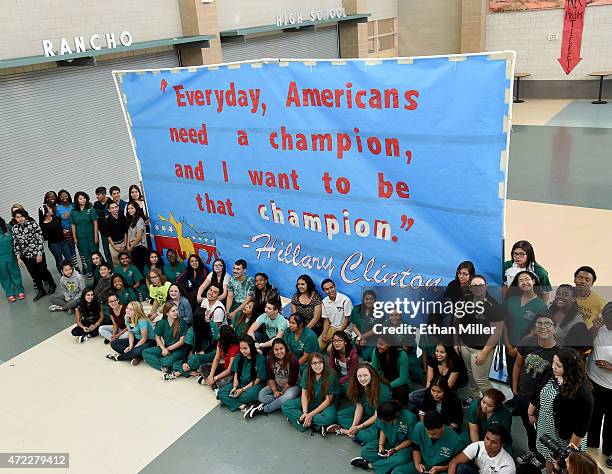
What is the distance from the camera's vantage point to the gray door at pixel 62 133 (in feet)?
33.1

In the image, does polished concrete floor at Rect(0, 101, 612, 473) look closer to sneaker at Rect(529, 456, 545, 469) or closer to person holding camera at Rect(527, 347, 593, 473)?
sneaker at Rect(529, 456, 545, 469)

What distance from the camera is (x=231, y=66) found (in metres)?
5.57

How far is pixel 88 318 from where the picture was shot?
23.1 feet

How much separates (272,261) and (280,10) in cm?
1126

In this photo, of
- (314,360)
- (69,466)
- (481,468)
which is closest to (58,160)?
(69,466)

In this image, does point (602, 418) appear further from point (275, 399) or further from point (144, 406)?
point (144, 406)

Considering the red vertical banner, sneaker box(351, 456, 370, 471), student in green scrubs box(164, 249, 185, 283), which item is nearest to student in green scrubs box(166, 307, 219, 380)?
student in green scrubs box(164, 249, 185, 283)

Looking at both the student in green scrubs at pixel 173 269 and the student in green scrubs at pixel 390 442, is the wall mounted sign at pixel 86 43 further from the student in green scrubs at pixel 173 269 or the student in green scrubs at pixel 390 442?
the student in green scrubs at pixel 390 442

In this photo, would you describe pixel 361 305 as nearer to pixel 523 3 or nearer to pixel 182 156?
pixel 182 156

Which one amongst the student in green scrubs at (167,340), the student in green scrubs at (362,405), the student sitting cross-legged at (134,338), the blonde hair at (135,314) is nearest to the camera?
the student in green scrubs at (362,405)

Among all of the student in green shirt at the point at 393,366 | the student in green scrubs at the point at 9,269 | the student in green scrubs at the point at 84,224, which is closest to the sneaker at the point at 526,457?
the student in green shirt at the point at 393,366

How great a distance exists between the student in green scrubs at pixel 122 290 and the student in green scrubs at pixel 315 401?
2824 mm

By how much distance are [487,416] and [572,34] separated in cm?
1719

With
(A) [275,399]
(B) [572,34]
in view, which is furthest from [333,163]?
(B) [572,34]
